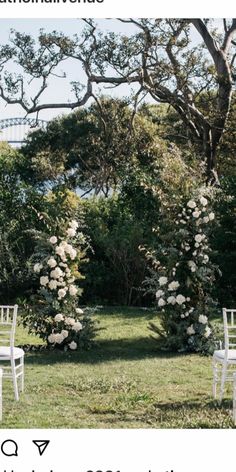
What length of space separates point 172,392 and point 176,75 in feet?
36.9

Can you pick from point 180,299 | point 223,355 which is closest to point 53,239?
point 180,299

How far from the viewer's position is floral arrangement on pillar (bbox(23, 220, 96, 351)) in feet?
35.5

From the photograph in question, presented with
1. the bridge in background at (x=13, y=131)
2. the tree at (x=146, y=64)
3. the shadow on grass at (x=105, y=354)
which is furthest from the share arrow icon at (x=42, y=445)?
the bridge in background at (x=13, y=131)

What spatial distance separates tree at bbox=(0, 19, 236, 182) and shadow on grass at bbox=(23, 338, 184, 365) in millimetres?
6999

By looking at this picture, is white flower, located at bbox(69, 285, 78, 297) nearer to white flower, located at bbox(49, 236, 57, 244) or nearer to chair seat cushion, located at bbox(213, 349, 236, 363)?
white flower, located at bbox(49, 236, 57, 244)

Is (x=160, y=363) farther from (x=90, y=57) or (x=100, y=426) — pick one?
(x=90, y=57)

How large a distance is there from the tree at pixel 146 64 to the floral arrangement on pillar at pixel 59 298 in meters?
7.41

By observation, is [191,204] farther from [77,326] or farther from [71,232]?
[77,326]

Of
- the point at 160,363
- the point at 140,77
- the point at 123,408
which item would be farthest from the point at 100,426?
the point at 140,77

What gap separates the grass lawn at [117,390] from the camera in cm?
730

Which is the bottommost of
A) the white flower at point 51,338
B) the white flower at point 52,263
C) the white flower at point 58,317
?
the white flower at point 51,338

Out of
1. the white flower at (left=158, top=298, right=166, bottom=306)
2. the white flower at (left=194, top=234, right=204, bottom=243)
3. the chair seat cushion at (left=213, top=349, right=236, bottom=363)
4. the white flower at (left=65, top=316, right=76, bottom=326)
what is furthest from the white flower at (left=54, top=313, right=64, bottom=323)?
the chair seat cushion at (left=213, top=349, right=236, bottom=363)

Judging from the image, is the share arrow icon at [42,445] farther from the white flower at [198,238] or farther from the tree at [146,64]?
the tree at [146,64]

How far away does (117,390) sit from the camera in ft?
28.6
